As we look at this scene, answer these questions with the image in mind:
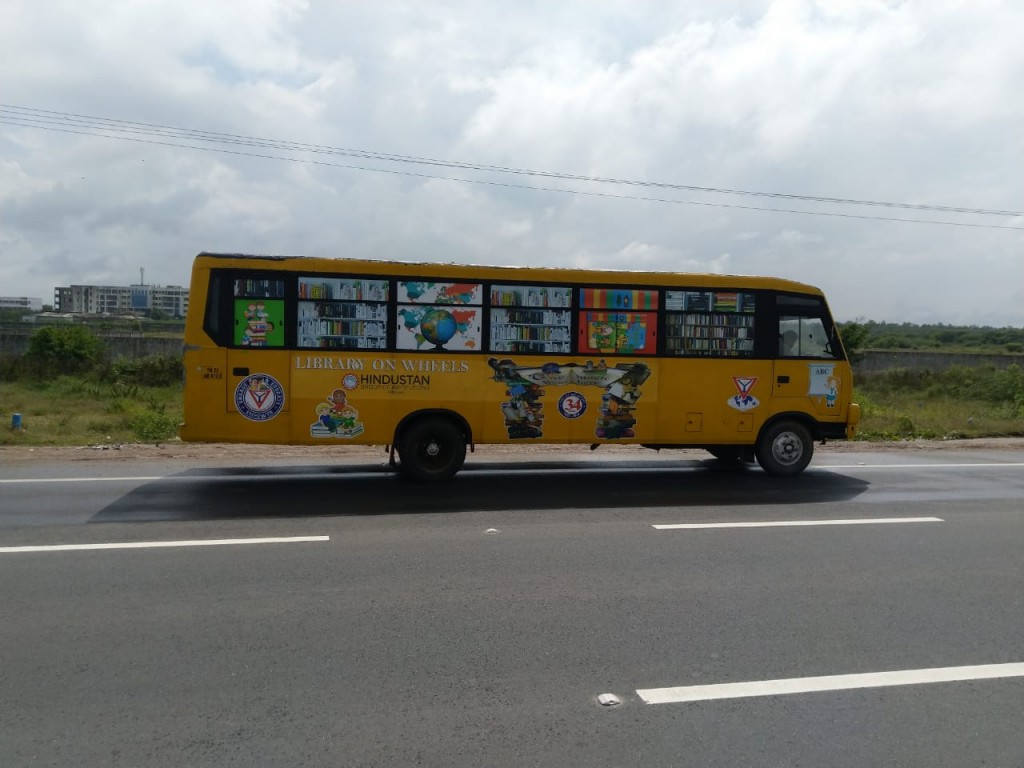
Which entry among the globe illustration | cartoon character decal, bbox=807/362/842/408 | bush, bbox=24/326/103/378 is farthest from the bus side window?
bush, bbox=24/326/103/378

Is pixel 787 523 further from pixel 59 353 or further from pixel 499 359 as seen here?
pixel 59 353

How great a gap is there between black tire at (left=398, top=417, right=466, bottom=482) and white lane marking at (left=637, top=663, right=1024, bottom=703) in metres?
6.49

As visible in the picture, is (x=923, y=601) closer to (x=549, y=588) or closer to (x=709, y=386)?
(x=549, y=588)

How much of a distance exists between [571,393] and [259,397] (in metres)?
3.98

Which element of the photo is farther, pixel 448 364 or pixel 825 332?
pixel 825 332

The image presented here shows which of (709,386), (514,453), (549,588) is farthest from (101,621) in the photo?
(514,453)

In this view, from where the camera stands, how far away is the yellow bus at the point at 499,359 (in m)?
10.2

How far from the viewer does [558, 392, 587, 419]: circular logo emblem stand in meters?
10.9

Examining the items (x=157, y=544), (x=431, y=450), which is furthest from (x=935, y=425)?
(x=157, y=544)

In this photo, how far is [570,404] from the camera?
10930 mm

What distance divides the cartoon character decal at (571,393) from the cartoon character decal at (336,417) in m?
1.86

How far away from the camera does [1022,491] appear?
429 inches

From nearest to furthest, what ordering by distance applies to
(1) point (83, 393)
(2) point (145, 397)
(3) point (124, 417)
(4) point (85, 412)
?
(3) point (124, 417)
(4) point (85, 412)
(2) point (145, 397)
(1) point (83, 393)

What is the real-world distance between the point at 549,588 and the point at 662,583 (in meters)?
0.89
